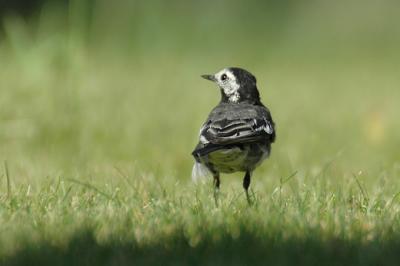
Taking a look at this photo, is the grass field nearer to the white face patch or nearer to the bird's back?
the bird's back

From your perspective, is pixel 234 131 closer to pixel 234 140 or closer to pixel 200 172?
pixel 234 140

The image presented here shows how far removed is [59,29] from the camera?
14.5 metres

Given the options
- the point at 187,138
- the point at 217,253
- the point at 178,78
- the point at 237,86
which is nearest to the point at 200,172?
the point at 237,86

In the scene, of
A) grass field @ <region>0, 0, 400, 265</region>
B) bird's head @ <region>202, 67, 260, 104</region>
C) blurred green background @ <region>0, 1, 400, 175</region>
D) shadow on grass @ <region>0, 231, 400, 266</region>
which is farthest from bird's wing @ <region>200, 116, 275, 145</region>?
shadow on grass @ <region>0, 231, 400, 266</region>

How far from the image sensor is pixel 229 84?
701cm

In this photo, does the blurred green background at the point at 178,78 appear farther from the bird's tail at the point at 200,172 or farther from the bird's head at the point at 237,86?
the bird's head at the point at 237,86

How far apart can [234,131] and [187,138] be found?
10.8ft

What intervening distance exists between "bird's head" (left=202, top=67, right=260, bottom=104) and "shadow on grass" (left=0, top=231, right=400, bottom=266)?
8.43 ft

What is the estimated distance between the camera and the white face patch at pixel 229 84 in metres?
6.94

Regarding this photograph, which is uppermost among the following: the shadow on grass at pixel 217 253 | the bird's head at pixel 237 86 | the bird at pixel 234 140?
the bird's head at pixel 237 86

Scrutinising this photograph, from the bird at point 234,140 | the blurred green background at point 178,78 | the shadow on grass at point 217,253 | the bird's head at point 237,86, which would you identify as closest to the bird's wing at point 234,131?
the bird at point 234,140

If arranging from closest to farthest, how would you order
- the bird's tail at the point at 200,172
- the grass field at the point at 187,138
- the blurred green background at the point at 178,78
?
the grass field at the point at 187,138 < the bird's tail at the point at 200,172 < the blurred green background at the point at 178,78

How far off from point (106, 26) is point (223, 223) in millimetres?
14303

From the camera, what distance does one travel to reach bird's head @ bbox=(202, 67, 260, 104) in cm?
691
